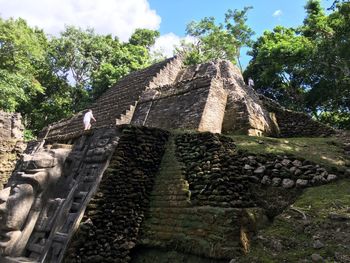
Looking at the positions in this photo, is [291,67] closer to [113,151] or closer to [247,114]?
[247,114]

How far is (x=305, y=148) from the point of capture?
734 cm

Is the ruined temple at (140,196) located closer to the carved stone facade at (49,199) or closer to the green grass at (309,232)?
the carved stone facade at (49,199)

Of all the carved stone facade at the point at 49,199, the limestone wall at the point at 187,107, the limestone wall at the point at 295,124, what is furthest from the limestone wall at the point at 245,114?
the carved stone facade at the point at 49,199

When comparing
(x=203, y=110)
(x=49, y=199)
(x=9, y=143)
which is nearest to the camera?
(x=49, y=199)

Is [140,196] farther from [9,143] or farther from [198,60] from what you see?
[198,60]

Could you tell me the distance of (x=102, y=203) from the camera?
6293 mm

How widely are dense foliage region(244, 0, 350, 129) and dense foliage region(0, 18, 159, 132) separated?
8859 mm

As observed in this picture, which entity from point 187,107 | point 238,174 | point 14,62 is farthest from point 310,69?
point 14,62

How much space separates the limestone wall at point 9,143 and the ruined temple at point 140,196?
23.6ft

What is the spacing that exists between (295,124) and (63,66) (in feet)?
55.9

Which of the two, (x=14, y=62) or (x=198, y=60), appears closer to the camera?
(x=14, y=62)

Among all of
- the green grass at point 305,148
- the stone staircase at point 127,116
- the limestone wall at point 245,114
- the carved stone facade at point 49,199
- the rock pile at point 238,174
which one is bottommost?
the carved stone facade at point 49,199

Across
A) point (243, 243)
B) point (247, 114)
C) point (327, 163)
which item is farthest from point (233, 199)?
point (247, 114)

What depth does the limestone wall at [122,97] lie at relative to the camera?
1326 cm
